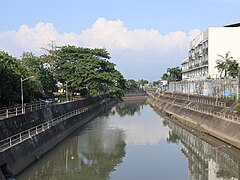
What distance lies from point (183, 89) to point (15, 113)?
7344cm

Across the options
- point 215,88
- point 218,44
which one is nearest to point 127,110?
point 218,44

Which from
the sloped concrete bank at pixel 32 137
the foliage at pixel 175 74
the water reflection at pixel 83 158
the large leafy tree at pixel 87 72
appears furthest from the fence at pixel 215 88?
the foliage at pixel 175 74

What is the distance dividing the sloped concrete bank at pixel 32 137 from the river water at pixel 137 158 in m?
0.82

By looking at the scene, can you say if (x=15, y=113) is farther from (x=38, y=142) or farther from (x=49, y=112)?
(x=49, y=112)

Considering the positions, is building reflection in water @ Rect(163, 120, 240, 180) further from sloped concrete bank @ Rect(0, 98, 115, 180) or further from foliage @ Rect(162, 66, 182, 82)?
foliage @ Rect(162, 66, 182, 82)

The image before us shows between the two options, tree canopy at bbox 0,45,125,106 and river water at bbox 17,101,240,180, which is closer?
river water at bbox 17,101,240,180

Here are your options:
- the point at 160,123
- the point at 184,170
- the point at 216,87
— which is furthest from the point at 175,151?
the point at 216,87

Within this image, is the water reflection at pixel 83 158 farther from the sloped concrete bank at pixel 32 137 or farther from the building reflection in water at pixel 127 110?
the building reflection in water at pixel 127 110

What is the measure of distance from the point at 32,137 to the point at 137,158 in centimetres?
1032

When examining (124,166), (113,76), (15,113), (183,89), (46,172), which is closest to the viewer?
(46,172)

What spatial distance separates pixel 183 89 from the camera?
101688 millimetres

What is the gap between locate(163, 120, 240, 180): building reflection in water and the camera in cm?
2773

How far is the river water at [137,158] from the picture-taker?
2775cm

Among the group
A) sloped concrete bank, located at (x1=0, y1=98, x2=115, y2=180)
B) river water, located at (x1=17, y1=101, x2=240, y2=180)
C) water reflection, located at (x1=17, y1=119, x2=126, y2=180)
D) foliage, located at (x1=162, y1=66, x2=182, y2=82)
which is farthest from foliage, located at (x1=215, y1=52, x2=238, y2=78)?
foliage, located at (x1=162, y1=66, x2=182, y2=82)
